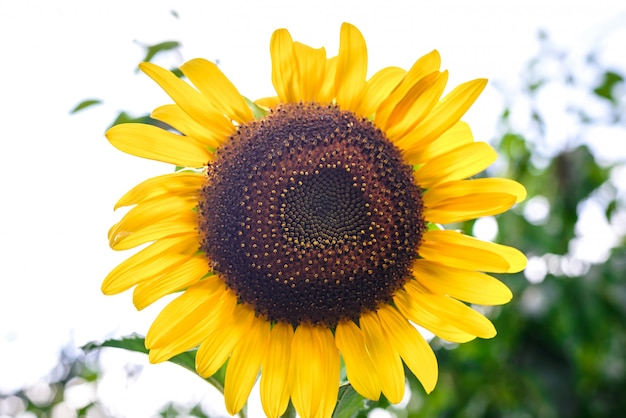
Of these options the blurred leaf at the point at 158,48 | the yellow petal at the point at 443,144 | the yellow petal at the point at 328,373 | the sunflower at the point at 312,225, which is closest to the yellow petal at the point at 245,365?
the sunflower at the point at 312,225

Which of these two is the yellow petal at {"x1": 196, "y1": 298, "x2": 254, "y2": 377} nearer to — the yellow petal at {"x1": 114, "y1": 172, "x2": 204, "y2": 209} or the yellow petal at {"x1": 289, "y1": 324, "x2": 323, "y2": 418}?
the yellow petal at {"x1": 289, "y1": 324, "x2": 323, "y2": 418}

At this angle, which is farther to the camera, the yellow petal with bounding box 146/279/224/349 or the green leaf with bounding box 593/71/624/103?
the green leaf with bounding box 593/71/624/103

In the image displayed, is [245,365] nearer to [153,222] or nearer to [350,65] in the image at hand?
[153,222]

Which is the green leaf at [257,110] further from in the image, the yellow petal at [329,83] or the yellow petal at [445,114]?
the yellow petal at [445,114]

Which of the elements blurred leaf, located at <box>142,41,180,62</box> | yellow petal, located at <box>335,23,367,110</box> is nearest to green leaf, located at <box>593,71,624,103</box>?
blurred leaf, located at <box>142,41,180,62</box>

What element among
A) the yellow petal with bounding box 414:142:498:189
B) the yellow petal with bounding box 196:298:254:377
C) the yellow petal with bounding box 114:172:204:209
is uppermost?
the yellow petal with bounding box 114:172:204:209

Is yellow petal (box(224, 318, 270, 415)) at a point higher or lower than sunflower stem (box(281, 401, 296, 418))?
higher

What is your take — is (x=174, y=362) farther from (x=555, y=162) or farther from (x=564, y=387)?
(x=555, y=162)
